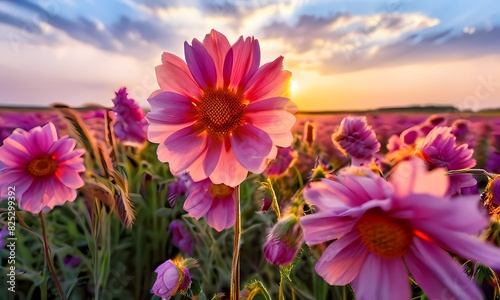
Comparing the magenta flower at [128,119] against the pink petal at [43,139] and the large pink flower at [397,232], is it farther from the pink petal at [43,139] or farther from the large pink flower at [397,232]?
the large pink flower at [397,232]

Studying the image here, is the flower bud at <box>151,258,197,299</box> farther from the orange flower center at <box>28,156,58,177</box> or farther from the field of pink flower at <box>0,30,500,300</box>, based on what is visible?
the orange flower center at <box>28,156,58,177</box>

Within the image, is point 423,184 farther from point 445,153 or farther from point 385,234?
point 445,153

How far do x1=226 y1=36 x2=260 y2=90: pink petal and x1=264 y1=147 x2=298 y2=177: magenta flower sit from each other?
0.34 metres

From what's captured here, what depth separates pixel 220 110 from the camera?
0.32 metres

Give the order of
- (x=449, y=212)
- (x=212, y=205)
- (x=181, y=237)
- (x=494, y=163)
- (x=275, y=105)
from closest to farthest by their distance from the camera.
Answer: (x=449, y=212)
(x=275, y=105)
(x=212, y=205)
(x=181, y=237)
(x=494, y=163)

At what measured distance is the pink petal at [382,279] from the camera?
0.23 meters

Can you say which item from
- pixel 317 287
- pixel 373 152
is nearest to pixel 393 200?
pixel 373 152

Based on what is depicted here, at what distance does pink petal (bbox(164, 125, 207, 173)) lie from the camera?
31 centimetres

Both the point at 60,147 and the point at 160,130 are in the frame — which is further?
the point at 60,147

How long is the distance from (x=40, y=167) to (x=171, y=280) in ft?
0.57

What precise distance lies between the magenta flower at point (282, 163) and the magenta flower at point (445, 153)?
0.29 metres

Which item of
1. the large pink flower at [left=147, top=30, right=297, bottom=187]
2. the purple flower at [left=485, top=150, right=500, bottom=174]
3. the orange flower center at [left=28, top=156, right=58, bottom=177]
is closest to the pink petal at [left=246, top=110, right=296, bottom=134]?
the large pink flower at [left=147, top=30, right=297, bottom=187]

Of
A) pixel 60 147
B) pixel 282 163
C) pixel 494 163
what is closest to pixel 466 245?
pixel 60 147

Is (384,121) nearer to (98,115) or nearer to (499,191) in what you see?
(98,115)
